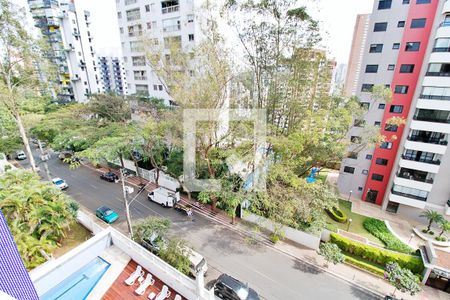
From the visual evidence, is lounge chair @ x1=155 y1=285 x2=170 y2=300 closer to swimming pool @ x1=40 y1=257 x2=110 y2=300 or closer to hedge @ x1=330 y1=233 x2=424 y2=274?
swimming pool @ x1=40 y1=257 x2=110 y2=300

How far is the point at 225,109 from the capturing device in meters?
15.1

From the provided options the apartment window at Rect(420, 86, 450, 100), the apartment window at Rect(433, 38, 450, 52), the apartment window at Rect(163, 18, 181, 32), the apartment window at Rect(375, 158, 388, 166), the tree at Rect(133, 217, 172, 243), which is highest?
the apartment window at Rect(163, 18, 181, 32)

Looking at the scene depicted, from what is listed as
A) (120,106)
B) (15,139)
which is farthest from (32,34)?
(15,139)

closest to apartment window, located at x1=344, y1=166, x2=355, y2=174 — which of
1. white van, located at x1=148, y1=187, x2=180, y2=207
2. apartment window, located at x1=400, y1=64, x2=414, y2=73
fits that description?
apartment window, located at x1=400, y1=64, x2=414, y2=73

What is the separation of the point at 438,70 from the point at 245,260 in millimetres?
17815

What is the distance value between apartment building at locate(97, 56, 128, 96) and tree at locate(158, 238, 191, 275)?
64.1 m

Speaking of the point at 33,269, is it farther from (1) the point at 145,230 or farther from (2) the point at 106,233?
(1) the point at 145,230

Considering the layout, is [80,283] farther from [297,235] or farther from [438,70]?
[438,70]

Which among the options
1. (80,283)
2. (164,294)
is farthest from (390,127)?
(80,283)

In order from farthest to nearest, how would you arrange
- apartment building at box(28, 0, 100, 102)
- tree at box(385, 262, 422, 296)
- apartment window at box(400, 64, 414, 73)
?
apartment building at box(28, 0, 100, 102) → apartment window at box(400, 64, 414, 73) → tree at box(385, 262, 422, 296)

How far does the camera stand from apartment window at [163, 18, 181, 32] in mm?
21470

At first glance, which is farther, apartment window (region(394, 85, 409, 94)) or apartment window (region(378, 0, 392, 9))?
apartment window (region(394, 85, 409, 94))

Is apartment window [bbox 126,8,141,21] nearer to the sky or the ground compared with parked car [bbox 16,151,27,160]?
nearer to the sky

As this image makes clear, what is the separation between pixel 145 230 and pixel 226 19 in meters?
14.2
